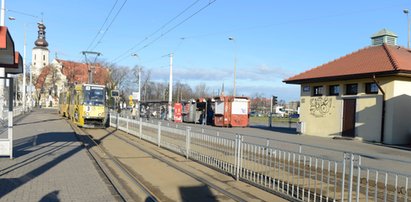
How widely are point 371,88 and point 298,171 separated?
58.5ft

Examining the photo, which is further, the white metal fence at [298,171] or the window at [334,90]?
the window at [334,90]

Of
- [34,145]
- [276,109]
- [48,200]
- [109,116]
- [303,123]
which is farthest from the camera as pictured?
[276,109]

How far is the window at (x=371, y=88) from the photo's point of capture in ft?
76.5

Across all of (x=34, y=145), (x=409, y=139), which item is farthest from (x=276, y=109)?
(x=34, y=145)

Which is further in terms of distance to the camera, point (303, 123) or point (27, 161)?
point (303, 123)

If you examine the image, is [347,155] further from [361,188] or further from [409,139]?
[409,139]

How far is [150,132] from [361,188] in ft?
45.5

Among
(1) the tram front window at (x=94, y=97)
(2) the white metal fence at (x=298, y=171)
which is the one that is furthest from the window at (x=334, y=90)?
(1) the tram front window at (x=94, y=97)

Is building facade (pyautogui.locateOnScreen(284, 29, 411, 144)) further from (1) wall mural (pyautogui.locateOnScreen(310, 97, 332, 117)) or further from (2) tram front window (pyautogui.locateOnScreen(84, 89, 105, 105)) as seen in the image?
(2) tram front window (pyautogui.locateOnScreen(84, 89, 105, 105))

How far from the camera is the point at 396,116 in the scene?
2178 centimetres

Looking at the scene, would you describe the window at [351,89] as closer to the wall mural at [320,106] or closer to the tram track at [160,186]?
the wall mural at [320,106]

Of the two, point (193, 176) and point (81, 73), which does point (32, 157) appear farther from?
point (81, 73)

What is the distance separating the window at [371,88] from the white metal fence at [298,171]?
1425 cm

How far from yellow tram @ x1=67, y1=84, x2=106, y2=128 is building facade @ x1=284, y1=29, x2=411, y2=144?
14315 millimetres
